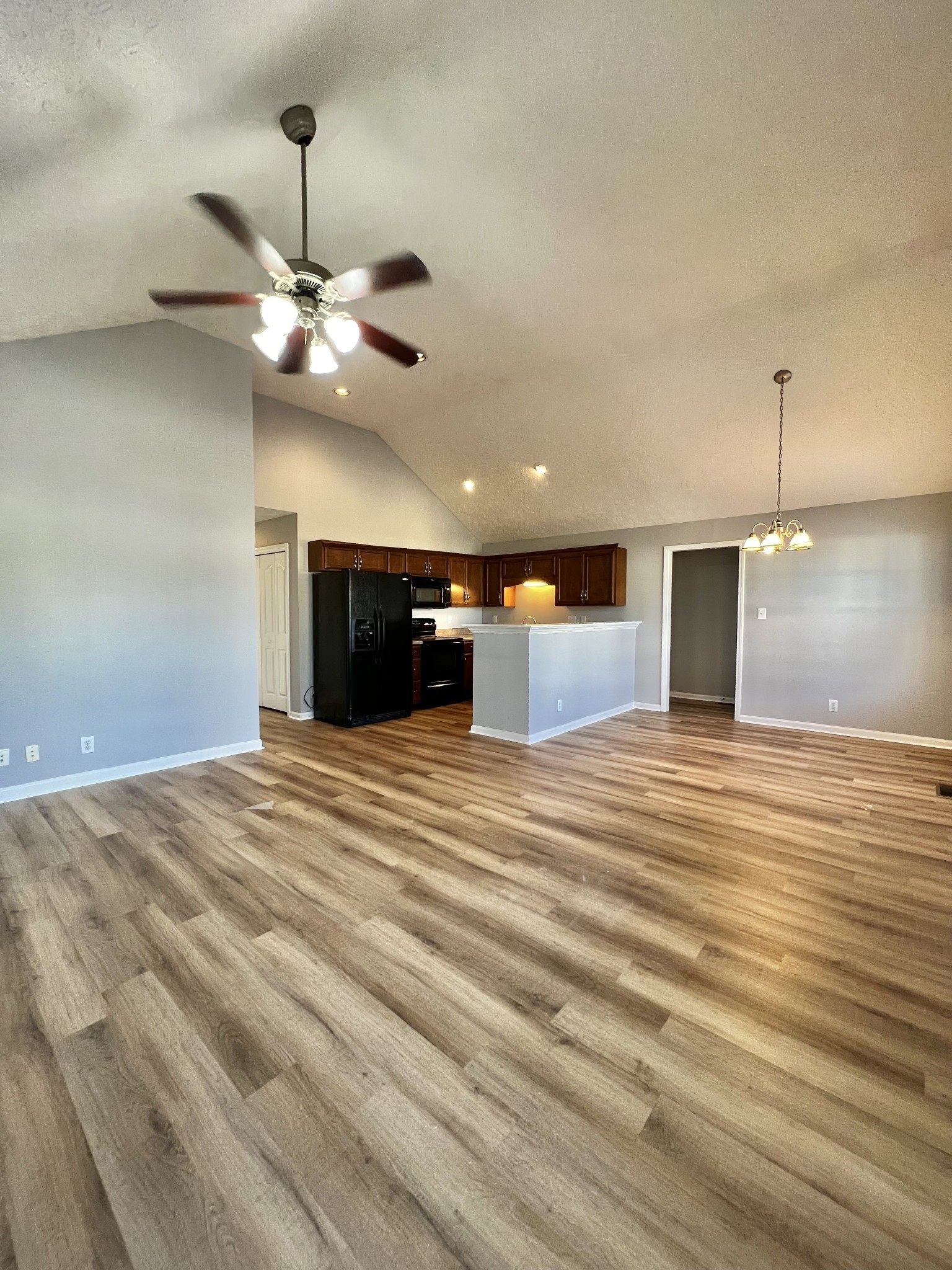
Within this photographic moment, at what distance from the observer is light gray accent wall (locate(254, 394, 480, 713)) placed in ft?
18.5

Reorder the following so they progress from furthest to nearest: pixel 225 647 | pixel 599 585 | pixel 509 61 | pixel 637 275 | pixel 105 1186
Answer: pixel 599 585
pixel 225 647
pixel 637 275
pixel 509 61
pixel 105 1186

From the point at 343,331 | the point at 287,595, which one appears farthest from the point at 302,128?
the point at 287,595

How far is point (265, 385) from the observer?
17.3 ft

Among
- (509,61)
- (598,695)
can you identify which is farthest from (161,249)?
(598,695)

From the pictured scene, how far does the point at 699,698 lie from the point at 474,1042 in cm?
698

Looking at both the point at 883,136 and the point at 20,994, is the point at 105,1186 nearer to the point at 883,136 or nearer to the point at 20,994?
the point at 20,994

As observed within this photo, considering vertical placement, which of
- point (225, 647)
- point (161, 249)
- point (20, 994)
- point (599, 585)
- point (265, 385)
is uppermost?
point (265, 385)

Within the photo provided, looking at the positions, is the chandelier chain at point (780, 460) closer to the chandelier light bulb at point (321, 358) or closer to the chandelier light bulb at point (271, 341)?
the chandelier light bulb at point (321, 358)

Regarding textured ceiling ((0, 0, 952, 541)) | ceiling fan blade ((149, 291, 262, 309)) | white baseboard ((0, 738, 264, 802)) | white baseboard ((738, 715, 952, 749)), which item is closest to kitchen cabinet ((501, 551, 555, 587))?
textured ceiling ((0, 0, 952, 541))

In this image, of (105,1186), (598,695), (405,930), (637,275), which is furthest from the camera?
(598,695)

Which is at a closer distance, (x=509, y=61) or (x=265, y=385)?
(x=509, y=61)

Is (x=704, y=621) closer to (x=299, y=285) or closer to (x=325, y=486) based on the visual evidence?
(x=325, y=486)

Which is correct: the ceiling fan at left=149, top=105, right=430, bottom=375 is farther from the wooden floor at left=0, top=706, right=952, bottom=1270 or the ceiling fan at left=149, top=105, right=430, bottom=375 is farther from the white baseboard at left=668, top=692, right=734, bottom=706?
the white baseboard at left=668, top=692, right=734, bottom=706

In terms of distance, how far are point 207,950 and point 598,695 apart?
4.94m
